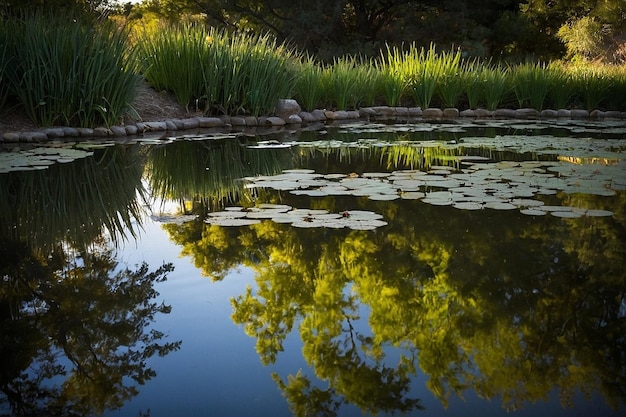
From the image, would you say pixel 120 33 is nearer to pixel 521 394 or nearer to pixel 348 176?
pixel 348 176

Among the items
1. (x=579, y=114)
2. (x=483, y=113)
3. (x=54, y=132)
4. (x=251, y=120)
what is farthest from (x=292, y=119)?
(x=579, y=114)

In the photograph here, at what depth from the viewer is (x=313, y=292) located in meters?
1.97

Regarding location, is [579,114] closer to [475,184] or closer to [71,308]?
[475,184]

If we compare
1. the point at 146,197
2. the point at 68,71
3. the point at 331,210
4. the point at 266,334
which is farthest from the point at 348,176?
the point at 68,71

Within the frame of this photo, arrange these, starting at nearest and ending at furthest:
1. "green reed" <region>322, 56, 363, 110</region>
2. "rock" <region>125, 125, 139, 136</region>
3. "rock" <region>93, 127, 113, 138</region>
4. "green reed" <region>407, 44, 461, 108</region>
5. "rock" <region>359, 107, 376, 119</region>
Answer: "rock" <region>93, 127, 113, 138</region> → "rock" <region>125, 125, 139, 136</region> → "green reed" <region>322, 56, 363, 110</region> → "rock" <region>359, 107, 376, 119</region> → "green reed" <region>407, 44, 461, 108</region>

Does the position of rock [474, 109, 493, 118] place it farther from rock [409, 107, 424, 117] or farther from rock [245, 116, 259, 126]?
rock [245, 116, 259, 126]

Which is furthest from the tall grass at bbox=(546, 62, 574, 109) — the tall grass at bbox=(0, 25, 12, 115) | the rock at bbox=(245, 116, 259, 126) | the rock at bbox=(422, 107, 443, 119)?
the tall grass at bbox=(0, 25, 12, 115)

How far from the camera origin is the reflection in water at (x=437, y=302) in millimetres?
1401

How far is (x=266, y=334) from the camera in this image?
1661mm

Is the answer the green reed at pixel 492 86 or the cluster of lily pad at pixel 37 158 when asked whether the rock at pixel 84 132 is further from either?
the green reed at pixel 492 86

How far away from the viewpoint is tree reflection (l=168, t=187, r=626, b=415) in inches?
55.2

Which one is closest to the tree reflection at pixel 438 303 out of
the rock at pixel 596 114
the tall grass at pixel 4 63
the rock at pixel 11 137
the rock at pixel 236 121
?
the rock at pixel 11 137

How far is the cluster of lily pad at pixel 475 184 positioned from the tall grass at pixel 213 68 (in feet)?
11.5

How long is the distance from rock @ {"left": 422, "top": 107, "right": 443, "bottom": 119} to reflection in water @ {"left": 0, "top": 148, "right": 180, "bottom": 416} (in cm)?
673
